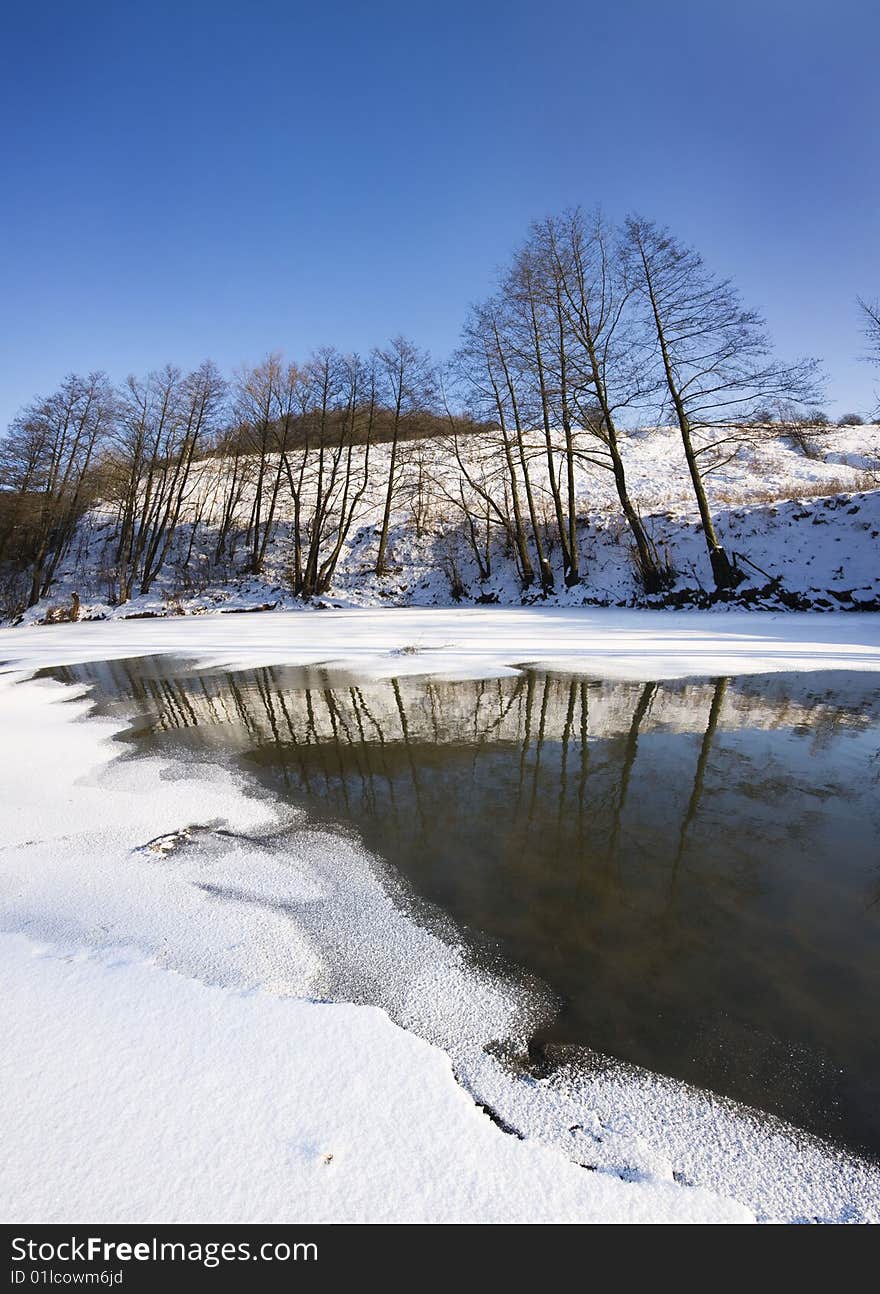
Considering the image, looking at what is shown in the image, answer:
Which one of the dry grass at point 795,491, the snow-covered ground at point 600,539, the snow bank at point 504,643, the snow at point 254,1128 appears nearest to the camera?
the snow at point 254,1128

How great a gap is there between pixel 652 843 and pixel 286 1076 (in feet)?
7.19

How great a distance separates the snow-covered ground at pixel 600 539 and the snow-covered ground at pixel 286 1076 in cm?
1555

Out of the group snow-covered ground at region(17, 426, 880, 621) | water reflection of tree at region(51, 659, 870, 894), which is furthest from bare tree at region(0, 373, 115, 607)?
water reflection of tree at region(51, 659, 870, 894)

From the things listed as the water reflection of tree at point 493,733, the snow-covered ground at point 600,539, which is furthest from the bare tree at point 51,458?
the water reflection of tree at point 493,733

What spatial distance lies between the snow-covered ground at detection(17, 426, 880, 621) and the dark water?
10.6 metres

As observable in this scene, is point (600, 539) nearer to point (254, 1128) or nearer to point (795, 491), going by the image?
point (795, 491)

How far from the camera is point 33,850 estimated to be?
3.29m

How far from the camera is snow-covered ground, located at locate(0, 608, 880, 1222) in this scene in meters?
1.43

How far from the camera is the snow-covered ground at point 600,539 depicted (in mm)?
15652

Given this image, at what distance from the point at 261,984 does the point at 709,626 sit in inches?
491

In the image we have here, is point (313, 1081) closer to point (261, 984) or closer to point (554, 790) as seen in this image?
point (261, 984)

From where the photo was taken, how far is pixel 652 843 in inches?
127

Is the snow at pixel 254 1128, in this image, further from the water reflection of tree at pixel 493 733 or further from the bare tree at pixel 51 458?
the bare tree at pixel 51 458
